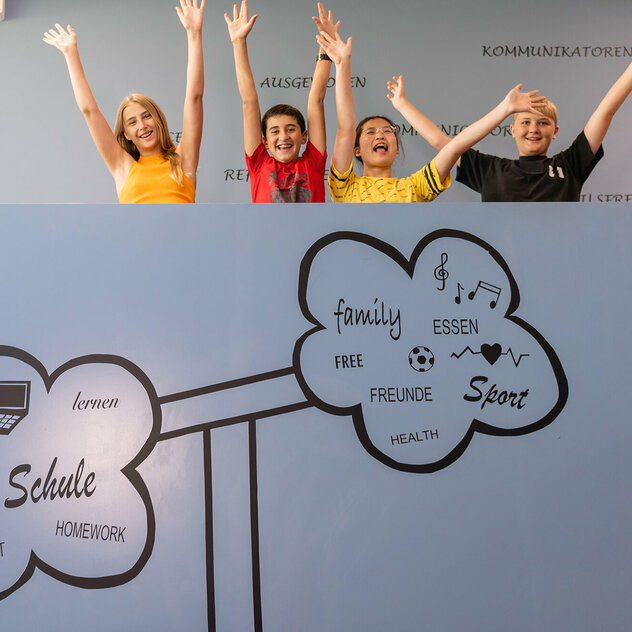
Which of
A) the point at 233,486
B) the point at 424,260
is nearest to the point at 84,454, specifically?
the point at 233,486

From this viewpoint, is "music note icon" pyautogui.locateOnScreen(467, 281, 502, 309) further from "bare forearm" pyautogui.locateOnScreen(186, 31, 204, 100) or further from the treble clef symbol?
"bare forearm" pyautogui.locateOnScreen(186, 31, 204, 100)

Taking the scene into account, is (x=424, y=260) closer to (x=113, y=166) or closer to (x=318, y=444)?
(x=318, y=444)

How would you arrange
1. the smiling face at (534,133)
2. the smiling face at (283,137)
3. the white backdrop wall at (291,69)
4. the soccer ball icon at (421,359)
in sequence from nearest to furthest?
the soccer ball icon at (421,359) → the smiling face at (283,137) → the smiling face at (534,133) → the white backdrop wall at (291,69)

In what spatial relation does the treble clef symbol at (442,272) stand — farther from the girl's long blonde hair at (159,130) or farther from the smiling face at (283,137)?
the girl's long blonde hair at (159,130)

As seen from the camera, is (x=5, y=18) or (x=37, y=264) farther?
(x=5, y=18)

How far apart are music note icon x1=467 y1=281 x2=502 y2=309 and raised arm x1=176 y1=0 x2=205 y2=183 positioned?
0.91 metres

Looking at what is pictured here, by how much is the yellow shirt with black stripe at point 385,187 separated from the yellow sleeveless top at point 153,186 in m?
0.40

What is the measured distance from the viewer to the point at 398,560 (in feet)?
3.93

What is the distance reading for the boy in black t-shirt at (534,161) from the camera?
1.75m

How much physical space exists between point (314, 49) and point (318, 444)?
149 centimetres

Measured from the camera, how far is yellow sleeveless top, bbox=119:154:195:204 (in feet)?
5.65

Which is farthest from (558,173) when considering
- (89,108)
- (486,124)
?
(89,108)

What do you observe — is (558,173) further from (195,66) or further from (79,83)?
(79,83)

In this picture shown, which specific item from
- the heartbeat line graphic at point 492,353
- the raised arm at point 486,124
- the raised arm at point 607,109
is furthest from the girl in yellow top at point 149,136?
the raised arm at point 607,109
